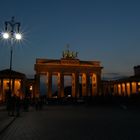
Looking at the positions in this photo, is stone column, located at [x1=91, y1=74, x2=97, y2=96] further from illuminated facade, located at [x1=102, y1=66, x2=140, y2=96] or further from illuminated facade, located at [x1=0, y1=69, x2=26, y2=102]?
illuminated facade, located at [x1=0, y1=69, x2=26, y2=102]

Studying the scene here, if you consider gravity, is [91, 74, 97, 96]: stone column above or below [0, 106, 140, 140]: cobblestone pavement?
above

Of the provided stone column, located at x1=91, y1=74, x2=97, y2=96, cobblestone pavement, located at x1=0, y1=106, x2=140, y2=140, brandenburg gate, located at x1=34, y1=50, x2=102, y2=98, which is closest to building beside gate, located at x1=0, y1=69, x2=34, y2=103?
brandenburg gate, located at x1=34, y1=50, x2=102, y2=98

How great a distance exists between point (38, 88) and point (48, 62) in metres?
9.59

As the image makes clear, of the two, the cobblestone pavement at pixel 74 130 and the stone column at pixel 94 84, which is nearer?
the cobblestone pavement at pixel 74 130

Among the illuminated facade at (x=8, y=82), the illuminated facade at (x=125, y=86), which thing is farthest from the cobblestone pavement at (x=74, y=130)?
the illuminated facade at (x=125, y=86)

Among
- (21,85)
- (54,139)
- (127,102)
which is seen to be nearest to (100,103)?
(127,102)

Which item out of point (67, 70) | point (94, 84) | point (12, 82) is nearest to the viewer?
point (12, 82)

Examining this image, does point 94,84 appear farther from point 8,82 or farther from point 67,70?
point 8,82

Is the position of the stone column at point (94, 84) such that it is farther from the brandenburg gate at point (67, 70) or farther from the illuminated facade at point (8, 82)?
the illuminated facade at point (8, 82)

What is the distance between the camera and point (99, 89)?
10650 cm

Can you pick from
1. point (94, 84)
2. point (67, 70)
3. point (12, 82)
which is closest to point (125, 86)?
point (94, 84)

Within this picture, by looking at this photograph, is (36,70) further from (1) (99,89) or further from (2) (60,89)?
(1) (99,89)

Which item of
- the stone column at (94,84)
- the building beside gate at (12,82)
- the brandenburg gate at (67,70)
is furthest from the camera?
the stone column at (94,84)

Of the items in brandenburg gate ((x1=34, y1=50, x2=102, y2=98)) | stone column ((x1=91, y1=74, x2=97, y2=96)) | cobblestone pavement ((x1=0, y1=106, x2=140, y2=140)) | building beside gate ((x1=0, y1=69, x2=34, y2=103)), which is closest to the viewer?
cobblestone pavement ((x1=0, y1=106, x2=140, y2=140))
